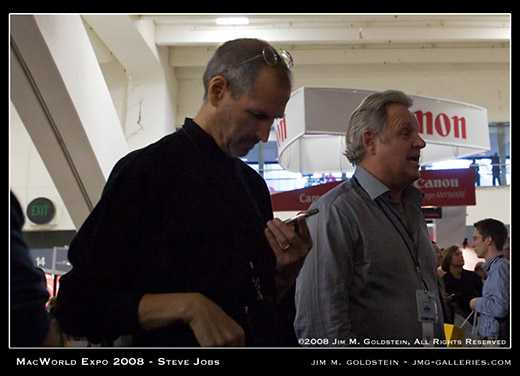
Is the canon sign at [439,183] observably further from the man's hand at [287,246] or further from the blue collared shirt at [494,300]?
the man's hand at [287,246]

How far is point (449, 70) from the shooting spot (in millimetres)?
9047

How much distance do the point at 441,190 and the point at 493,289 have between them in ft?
9.26

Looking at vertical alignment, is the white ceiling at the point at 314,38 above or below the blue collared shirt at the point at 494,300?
above

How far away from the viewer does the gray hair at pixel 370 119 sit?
1.62 metres

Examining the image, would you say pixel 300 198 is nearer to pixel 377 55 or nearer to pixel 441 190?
pixel 441 190

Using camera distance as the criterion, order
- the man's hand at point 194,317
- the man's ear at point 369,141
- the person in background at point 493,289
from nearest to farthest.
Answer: the man's hand at point 194,317 → the person in background at point 493,289 → the man's ear at point 369,141

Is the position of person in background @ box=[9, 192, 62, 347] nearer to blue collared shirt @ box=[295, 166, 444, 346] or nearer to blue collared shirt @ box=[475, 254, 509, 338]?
blue collared shirt @ box=[295, 166, 444, 346]

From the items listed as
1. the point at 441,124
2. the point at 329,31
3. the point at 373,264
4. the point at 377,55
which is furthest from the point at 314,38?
the point at 373,264

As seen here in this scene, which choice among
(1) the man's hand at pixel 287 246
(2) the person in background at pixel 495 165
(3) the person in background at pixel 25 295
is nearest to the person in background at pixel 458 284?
(1) the man's hand at pixel 287 246

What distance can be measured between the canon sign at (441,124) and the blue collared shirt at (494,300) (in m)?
3.00

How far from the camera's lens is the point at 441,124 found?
5039 mm

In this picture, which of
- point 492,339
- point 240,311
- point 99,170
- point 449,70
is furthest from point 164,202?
point 449,70
